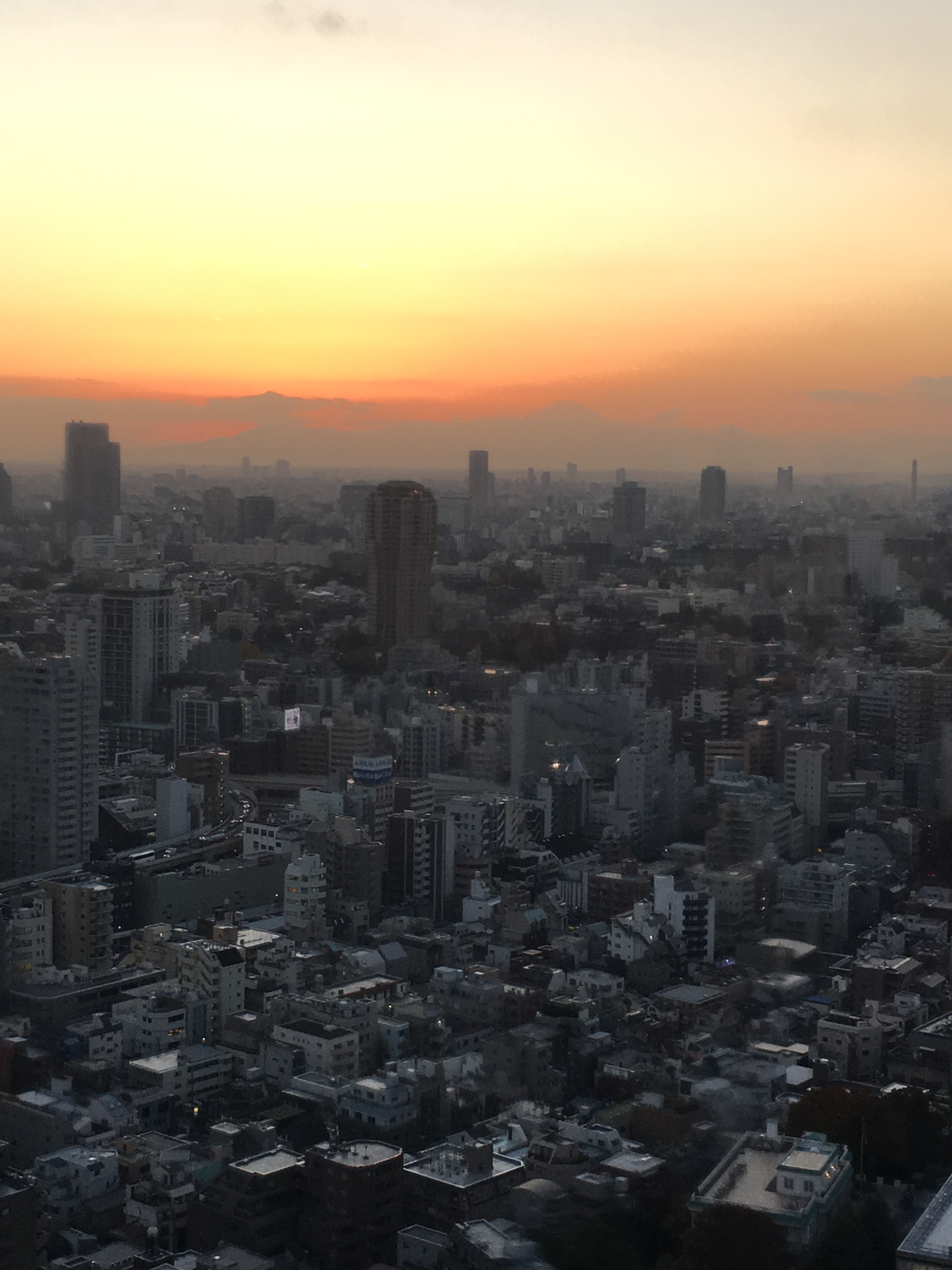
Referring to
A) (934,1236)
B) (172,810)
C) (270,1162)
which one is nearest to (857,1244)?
(934,1236)

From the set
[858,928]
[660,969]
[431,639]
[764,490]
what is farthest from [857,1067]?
[764,490]

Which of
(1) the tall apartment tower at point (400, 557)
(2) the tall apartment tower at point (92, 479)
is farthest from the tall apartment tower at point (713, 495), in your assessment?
(2) the tall apartment tower at point (92, 479)

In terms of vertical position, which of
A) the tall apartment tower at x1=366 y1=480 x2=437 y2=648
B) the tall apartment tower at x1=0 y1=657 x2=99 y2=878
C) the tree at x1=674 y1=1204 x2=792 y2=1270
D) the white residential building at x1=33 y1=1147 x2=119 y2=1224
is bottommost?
the white residential building at x1=33 y1=1147 x2=119 y2=1224

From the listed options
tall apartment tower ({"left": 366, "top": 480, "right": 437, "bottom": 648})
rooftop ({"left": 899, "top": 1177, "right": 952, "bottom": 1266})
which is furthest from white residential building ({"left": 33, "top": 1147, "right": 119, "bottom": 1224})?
tall apartment tower ({"left": 366, "top": 480, "right": 437, "bottom": 648})

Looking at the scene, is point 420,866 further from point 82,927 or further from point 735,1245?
point 735,1245

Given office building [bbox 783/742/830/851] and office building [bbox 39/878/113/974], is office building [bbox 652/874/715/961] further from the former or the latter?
office building [bbox 39/878/113/974]

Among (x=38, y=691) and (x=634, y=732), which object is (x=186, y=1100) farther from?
(x=634, y=732)
